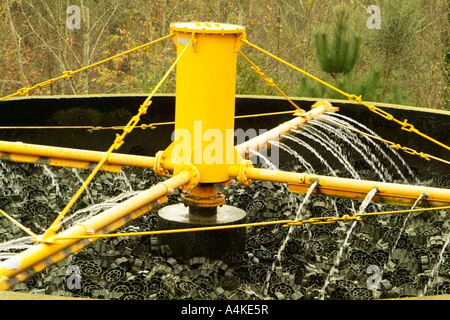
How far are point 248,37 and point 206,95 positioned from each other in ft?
56.3

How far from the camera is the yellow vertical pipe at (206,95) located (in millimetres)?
5012

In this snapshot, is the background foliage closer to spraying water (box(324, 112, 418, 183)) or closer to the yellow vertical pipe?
spraying water (box(324, 112, 418, 183))

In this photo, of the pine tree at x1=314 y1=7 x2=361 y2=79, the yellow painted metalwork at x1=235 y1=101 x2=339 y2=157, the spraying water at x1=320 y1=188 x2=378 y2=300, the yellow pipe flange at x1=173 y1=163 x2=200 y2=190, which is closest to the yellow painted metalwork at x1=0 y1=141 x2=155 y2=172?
the yellow pipe flange at x1=173 y1=163 x2=200 y2=190

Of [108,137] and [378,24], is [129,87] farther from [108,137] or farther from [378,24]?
[108,137]

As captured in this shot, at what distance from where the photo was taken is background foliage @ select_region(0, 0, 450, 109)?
16922 millimetres

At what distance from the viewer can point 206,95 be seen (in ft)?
16.5

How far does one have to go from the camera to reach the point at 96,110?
752 cm

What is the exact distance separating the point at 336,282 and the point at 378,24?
1319 centimetres

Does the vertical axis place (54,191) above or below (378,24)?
below

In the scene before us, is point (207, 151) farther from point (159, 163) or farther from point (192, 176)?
point (159, 163)

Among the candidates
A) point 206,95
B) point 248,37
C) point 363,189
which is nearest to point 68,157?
point 206,95

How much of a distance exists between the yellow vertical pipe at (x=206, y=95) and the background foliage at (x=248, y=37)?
9.87 meters
